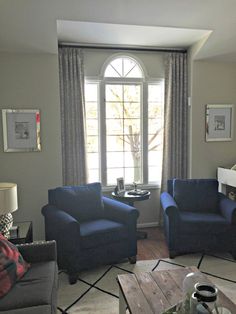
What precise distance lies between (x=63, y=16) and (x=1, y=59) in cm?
102

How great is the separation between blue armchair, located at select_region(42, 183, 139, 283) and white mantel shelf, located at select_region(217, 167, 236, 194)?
1.61 m

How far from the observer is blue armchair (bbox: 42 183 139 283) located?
2.88 metres

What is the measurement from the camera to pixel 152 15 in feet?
10.5

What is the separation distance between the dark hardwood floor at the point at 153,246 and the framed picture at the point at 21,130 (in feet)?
6.16

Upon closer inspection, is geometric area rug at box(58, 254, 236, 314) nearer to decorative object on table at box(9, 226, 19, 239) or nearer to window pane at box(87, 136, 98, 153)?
decorative object on table at box(9, 226, 19, 239)

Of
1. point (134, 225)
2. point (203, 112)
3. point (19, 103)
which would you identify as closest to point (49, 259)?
point (134, 225)

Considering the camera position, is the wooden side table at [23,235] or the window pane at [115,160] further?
the window pane at [115,160]

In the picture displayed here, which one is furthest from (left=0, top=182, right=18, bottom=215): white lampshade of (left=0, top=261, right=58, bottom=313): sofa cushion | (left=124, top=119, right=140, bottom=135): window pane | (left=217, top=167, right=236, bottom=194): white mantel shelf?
(left=217, top=167, right=236, bottom=194): white mantel shelf

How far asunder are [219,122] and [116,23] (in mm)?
2150

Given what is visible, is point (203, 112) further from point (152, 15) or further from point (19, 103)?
point (19, 103)

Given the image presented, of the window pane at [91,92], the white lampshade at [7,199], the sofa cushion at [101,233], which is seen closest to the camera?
the white lampshade at [7,199]

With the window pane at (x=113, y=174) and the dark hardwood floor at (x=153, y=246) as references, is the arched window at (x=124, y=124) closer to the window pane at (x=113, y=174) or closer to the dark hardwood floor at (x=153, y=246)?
the window pane at (x=113, y=174)

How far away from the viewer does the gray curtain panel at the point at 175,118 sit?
169 inches

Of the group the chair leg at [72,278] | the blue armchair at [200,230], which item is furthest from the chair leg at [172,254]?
the chair leg at [72,278]
